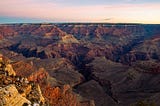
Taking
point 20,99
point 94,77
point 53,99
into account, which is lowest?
point 94,77

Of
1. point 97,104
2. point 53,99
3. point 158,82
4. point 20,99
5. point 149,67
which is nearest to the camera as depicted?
point 20,99

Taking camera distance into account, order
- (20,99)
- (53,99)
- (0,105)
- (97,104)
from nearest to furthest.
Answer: (0,105)
(20,99)
(53,99)
(97,104)

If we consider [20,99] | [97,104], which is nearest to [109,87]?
[97,104]

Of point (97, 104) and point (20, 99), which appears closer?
point (20, 99)

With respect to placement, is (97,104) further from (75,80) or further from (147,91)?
(75,80)

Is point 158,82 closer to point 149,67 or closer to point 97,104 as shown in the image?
point 149,67

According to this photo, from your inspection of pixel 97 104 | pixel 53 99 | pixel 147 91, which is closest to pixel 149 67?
pixel 147 91

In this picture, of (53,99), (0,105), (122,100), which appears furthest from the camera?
(122,100)

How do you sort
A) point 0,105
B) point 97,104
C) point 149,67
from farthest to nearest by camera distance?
point 149,67 → point 97,104 → point 0,105

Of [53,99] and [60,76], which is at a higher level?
[53,99]
